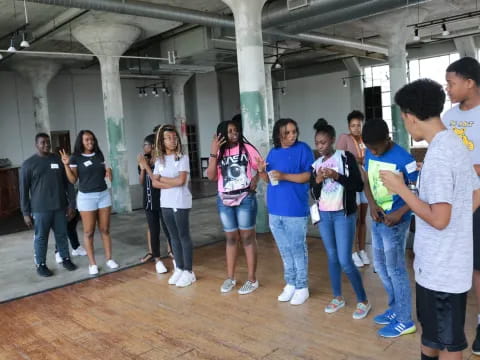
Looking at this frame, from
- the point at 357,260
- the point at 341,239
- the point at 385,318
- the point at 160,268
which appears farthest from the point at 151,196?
the point at 385,318

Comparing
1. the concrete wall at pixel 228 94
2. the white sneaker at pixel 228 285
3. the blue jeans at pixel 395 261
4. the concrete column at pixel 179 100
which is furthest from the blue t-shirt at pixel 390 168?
the concrete wall at pixel 228 94

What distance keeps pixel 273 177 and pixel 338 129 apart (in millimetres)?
15391

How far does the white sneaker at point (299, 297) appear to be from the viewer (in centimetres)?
346

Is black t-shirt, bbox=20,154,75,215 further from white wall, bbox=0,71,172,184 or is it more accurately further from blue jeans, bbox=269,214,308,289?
white wall, bbox=0,71,172,184

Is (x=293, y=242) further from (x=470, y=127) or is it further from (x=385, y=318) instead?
(x=470, y=127)

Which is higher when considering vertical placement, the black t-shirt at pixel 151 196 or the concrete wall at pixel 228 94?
the concrete wall at pixel 228 94

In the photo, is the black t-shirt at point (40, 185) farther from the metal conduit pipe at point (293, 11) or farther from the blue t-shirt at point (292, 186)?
the metal conduit pipe at point (293, 11)

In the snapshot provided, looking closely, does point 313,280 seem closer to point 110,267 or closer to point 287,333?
point 287,333

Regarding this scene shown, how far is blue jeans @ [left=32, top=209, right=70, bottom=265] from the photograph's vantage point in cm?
474

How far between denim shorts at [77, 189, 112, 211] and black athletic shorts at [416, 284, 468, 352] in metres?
3.67

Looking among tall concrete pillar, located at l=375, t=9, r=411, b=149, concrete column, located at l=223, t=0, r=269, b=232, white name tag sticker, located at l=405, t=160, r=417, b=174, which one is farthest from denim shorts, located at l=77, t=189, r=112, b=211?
tall concrete pillar, located at l=375, t=9, r=411, b=149

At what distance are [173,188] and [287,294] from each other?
1359mm

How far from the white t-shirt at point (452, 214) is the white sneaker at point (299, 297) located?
192 centimetres

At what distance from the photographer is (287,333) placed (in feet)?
9.75
